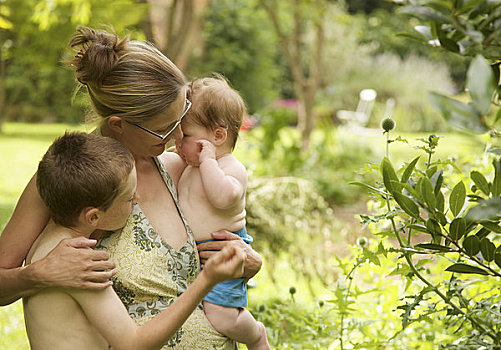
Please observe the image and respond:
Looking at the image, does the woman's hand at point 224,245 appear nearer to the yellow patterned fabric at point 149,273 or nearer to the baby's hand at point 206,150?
the yellow patterned fabric at point 149,273

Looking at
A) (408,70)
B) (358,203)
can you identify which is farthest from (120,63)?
(408,70)

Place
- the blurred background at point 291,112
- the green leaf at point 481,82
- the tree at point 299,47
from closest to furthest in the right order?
the green leaf at point 481,82 < the blurred background at point 291,112 < the tree at point 299,47

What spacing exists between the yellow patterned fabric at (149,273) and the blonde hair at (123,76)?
0.28 meters

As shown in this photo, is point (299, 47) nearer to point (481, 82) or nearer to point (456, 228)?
point (456, 228)

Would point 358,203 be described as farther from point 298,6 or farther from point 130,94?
point 130,94

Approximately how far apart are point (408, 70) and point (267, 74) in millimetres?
3806

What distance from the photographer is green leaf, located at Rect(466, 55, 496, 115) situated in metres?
0.88

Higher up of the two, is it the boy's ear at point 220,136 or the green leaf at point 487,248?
A: the green leaf at point 487,248

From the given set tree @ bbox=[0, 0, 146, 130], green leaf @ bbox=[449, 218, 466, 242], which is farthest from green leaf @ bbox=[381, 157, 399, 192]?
tree @ bbox=[0, 0, 146, 130]

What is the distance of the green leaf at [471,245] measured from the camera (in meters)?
1.28

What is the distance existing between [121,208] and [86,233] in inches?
4.6

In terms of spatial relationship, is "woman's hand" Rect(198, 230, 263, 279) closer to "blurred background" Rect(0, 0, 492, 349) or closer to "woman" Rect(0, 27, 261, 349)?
"woman" Rect(0, 27, 261, 349)

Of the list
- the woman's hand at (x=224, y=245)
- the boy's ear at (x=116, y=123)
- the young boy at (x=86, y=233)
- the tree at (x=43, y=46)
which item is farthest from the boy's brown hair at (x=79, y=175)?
the tree at (x=43, y=46)

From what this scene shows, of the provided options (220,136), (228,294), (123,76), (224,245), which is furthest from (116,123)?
(228,294)
